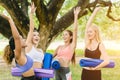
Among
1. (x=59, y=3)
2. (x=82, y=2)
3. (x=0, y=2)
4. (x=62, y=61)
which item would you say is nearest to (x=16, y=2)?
(x=0, y=2)

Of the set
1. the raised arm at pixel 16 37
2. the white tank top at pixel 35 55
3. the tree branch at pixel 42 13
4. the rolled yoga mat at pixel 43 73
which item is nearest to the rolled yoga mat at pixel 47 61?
the white tank top at pixel 35 55

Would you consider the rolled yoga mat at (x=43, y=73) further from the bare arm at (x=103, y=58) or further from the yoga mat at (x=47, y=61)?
the bare arm at (x=103, y=58)

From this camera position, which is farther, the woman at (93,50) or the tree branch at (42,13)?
the tree branch at (42,13)

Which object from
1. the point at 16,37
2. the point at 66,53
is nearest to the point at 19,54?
the point at 16,37

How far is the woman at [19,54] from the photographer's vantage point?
358cm

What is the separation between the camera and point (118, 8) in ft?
35.7

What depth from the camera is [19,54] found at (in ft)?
12.1

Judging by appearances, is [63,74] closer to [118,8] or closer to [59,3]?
[59,3]

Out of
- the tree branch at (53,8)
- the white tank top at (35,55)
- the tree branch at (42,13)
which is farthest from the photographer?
the tree branch at (53,8)

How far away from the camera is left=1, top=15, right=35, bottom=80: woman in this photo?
141 inches

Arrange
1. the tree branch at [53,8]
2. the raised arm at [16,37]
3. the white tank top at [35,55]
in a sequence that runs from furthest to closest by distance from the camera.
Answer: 1. the tree branch at [53,8]
2. the white tank top at [35,55]
3. the raised arm at [16,37]

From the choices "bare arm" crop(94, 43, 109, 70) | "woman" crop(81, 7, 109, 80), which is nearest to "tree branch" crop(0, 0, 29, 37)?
"woman" crop(81, 7, 109, 80)

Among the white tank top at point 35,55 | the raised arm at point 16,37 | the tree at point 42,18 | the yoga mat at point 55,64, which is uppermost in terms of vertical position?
the tree at point 42,18

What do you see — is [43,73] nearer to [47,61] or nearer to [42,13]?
[47,61]
